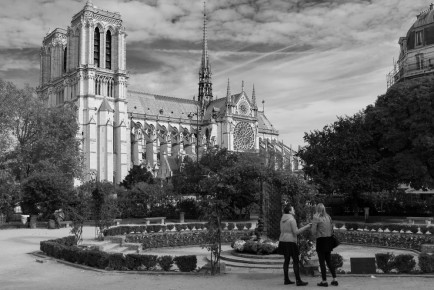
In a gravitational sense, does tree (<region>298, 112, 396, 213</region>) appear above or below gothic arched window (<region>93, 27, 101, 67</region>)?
below

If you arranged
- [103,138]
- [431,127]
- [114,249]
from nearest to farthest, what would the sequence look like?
[114,249]
[431,127]
[103,138]

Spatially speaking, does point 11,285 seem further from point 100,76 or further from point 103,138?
point 100,76

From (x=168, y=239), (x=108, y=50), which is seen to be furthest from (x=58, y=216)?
(x=108, y=50)

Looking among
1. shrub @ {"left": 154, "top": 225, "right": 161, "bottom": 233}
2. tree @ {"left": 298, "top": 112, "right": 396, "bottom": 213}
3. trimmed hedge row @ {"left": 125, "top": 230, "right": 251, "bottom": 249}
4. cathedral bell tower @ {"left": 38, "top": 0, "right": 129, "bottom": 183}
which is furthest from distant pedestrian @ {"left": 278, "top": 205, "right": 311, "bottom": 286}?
cathedral bell tower @ {"left": 38, "top": 0, "right": 129, "bottom": 183}

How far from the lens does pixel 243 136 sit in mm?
97938

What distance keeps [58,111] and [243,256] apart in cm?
3549

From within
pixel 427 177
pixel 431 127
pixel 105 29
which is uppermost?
pixel 105 29

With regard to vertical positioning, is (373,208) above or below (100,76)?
below

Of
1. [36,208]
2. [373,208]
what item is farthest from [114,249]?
[373,208]

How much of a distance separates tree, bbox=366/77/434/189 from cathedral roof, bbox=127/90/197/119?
64.1 m

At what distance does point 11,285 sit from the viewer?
1110 cm

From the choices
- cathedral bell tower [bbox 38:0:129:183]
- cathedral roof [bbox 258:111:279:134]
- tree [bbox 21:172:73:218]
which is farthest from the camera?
cathedral roof [bbox 258:111:279:134]

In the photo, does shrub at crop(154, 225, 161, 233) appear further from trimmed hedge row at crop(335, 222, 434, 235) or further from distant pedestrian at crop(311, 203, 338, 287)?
distant pedestrian at crop(311, 203, 338, 287)

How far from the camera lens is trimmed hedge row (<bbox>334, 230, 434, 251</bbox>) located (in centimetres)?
1881
